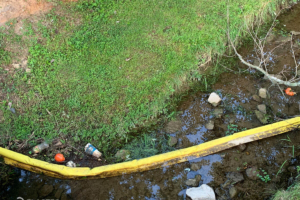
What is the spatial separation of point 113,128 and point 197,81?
5.91 feet

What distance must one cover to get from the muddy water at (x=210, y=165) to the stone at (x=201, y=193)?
11 cm

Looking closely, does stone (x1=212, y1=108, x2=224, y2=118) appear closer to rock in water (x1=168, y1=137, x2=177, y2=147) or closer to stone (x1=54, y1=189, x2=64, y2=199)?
rock in water (x1=168, y1=137, x2=177, y2=147)

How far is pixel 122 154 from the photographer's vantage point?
338cm

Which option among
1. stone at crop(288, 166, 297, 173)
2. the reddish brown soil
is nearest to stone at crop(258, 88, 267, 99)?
stone at crop(288, 166, 297, 173)

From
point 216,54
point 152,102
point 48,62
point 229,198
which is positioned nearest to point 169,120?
point 152,102

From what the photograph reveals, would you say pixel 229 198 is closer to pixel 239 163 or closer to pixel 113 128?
pixel 239 163

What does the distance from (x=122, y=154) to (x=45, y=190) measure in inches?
44.3

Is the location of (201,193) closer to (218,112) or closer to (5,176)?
(218,112)

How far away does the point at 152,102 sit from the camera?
3832 millimetres

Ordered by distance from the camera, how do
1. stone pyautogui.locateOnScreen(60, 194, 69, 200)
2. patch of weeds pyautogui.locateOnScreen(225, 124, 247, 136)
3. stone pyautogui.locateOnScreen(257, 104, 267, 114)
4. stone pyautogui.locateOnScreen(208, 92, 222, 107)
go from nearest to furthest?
1. stone pyautogui.locateOnScreen(60, 194, 69, 200)
2. patch of weeds pyautogui.locateOnScreen(225, 124, 247, 136)
3. stone pyautogui.locateOnScreen(257, 104, 267, 114)
4. stone pyautogui.locateOnScreen(208, 92, 222, 107)

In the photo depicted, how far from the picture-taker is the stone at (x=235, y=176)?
3.10m

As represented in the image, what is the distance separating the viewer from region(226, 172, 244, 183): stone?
3.10 m

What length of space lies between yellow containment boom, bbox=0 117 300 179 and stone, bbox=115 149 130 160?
9.5 inches

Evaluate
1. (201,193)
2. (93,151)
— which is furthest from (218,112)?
(93,151)
